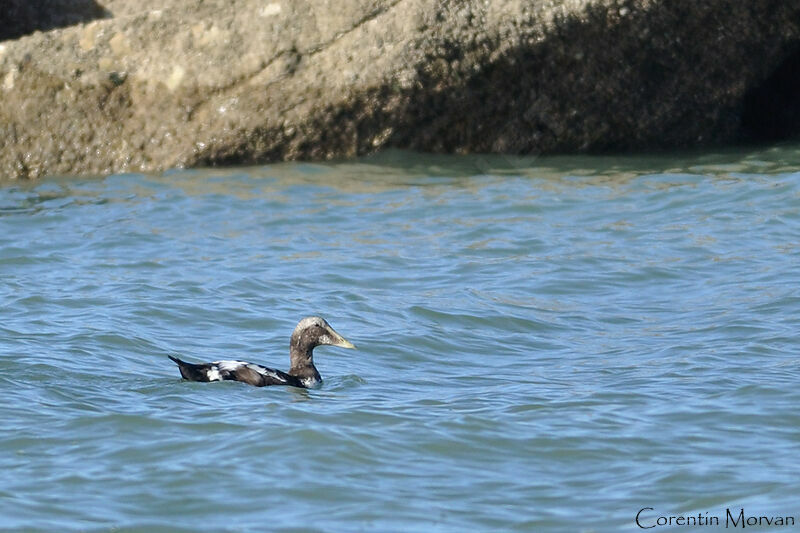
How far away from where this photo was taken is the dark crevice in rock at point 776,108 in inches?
514

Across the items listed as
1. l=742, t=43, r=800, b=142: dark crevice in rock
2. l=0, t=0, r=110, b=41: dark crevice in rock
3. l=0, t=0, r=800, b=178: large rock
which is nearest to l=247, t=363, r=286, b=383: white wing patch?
l=0, t=0, r=800, b=178: large rock

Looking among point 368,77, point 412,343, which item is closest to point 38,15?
point 368,77

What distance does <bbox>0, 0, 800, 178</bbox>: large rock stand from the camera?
1173 centimetres

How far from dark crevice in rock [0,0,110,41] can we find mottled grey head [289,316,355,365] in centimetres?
662

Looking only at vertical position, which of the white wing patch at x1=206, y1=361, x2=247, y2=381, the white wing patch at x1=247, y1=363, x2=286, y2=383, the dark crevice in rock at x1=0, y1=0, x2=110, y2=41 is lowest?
the white wing patch at x1=247, y1=363, x2=286, y2=383

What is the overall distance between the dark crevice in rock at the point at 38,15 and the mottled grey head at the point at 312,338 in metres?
6.62

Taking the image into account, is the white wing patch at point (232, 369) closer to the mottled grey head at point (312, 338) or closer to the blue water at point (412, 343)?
A: the blue water at point (412, 343)

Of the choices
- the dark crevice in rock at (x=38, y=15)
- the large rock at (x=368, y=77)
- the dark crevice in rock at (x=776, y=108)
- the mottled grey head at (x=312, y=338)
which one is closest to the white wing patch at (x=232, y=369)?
the mottled grey head at (x=312, y=338)

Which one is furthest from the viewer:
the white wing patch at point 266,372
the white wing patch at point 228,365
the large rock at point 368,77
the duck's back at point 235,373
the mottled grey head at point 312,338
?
the large rock at point 368,77

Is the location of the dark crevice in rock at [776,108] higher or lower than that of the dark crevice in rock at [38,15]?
lower

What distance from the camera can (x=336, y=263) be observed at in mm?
9711

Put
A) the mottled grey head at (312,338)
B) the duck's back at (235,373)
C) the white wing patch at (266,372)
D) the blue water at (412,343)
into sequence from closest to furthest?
the blue water at (412,343), the duck's back at (235,373), the white wing patch at (266,372), the mottled grey head at (312,338)

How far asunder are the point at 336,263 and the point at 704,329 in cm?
291

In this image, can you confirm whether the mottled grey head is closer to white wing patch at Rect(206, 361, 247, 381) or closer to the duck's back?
the duck's back
